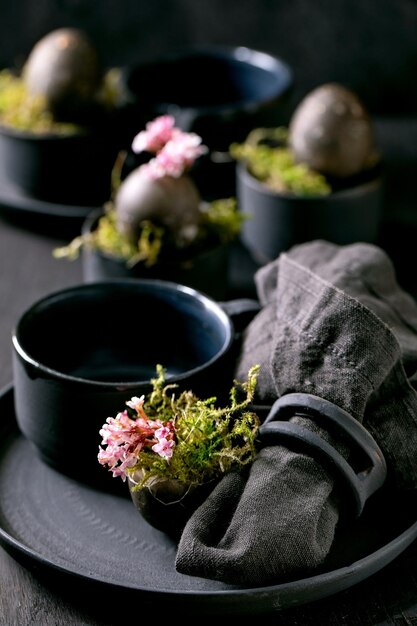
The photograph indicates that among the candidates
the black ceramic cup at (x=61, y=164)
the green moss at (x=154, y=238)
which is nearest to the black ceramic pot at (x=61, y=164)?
the black ceramic cup at (x=61, y=164)

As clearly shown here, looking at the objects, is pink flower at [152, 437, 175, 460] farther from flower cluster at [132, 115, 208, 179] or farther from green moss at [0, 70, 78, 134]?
green moss at [0, 70, 78, 134]

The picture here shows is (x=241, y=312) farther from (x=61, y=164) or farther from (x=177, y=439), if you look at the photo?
(x=61, y=164)

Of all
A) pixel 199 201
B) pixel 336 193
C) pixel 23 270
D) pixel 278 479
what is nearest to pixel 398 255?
pixel 336 193

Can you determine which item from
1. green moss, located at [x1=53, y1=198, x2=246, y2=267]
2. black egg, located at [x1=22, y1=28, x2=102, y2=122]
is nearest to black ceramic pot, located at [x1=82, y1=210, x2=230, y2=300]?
green moss, located at [x1=53, y1=198, x2=246, y2=267]

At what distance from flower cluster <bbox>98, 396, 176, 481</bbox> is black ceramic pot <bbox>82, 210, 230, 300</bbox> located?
0.29 metres

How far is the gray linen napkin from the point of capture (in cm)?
56

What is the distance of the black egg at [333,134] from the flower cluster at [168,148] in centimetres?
15

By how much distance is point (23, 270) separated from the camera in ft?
3.27

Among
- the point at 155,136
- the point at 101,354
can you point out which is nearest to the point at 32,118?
the point at 155,136

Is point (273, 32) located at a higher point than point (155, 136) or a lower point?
lower

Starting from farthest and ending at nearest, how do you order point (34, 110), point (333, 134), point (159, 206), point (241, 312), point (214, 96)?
point (214, 96), point (34, 110), point (333, 134), point (159, 206), point (241, 312)

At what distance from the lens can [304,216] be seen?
0.95 metres

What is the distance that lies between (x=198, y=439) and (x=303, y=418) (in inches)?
2.4

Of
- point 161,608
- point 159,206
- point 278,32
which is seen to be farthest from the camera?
point 278,32
